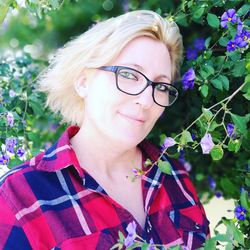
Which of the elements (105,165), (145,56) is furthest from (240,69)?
(105,165)

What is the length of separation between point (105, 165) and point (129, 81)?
302 millimetres

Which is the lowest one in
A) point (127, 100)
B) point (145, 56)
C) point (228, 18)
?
point (127, 100)

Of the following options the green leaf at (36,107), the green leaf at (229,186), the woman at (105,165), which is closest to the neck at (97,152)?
the woman at (105,165)

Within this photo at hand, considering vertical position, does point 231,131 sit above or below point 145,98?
below

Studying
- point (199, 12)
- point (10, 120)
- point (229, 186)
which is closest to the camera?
point (199, 12)

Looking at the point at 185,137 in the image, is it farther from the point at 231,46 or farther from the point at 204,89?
the point at 231,46

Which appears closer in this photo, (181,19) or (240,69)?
(240,69)

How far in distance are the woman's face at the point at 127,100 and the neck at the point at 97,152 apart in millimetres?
30

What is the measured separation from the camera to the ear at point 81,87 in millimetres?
1788

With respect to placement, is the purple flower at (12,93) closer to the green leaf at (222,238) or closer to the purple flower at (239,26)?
the purple flower at (239,26)

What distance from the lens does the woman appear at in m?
1.56

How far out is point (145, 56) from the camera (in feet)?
5.54

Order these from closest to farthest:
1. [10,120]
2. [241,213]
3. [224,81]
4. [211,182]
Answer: [241,213], [224,81], [10,120], [211,182]

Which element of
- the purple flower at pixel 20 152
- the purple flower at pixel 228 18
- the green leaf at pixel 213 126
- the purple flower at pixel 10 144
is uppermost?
the purple flower at pixel 228 18
